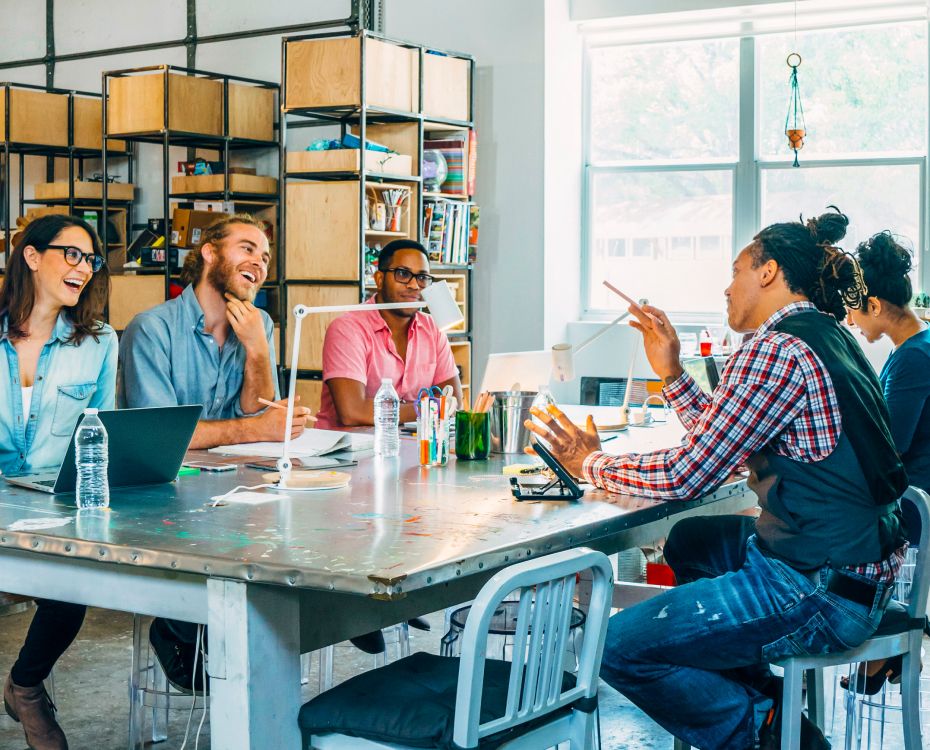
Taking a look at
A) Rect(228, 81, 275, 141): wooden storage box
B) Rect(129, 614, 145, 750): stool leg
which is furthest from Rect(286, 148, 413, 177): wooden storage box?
Rect(129, 614, 145, 750): stool leg

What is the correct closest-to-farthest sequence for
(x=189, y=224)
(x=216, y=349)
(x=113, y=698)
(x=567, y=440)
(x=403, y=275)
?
(x=567, y=440) → (x=216, y=349) → (x=113, y=698) → (x=403, y=275) → (x=189, y=224)

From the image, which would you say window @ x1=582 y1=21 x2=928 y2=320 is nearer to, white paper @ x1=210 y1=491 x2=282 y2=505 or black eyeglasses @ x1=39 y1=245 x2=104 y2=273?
black eyeglasses @ x1=39 y1=245 x2=104 y2=273

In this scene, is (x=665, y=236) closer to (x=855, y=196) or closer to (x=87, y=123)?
(x=855, y=196)

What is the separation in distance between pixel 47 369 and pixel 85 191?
5.47 metres

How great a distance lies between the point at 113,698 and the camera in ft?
11.8

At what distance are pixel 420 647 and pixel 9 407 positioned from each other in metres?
1.84

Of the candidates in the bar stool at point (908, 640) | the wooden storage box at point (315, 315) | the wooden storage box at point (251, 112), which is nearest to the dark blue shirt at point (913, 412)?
the bar stool at point (908, 640)

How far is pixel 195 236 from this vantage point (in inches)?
274

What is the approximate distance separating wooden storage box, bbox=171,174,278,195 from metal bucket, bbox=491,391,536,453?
167 inches

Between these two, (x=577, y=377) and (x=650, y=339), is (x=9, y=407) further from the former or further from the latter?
(x=577, y=377)

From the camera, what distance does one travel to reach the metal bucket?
3.22 meters

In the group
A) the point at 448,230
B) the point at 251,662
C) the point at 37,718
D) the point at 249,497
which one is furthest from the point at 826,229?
the point at 448,230

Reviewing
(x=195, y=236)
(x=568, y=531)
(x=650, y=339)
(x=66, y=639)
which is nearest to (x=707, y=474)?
(x=568, y=531)

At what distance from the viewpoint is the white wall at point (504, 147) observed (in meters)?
6.76
